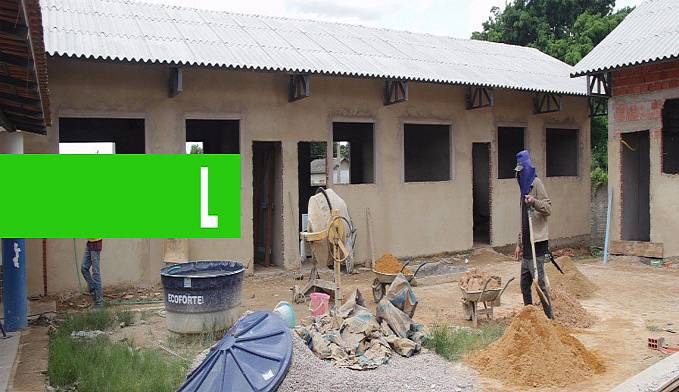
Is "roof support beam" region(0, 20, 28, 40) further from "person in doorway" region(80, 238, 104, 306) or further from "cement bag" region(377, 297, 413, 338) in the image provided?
"person in doorway" region(80, 238, 104, 306)

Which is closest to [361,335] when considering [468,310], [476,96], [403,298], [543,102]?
[403,298]

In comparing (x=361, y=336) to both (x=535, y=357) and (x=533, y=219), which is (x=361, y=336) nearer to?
(x=535, y=357)

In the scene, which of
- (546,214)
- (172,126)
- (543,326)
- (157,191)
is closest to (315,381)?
(543,326)

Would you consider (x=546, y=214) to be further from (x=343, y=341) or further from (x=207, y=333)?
(x=207, y=333)

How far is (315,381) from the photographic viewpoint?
5.61 meters

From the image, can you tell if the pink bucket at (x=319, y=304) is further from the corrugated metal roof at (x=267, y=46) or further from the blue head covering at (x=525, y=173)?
the corrugated metal roof at (x=267, y=46)

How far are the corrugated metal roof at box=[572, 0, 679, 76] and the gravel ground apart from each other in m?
8.41

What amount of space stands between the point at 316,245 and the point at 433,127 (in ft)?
23.4

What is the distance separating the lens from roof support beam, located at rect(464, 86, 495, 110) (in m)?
14.0

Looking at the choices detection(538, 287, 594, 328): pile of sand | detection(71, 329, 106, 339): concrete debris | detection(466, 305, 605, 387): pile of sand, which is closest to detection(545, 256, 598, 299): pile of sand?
detection(538, 287, 594, 328): pile of sand

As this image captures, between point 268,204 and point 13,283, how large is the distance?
5682mm

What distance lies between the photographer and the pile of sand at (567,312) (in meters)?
7.87

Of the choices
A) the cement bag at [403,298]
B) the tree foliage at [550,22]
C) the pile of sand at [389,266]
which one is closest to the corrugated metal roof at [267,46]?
the pile of sand at [389,266]

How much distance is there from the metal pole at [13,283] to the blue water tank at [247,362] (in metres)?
3.54
